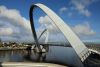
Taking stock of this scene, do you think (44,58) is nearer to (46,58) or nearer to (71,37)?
(46,58)

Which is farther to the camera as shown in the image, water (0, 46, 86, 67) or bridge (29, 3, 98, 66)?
water (0, 46, 86, 67)

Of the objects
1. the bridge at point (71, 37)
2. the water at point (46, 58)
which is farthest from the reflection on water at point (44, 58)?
the bridge at point (71, 37)

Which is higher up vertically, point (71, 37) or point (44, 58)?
point (71, 37)

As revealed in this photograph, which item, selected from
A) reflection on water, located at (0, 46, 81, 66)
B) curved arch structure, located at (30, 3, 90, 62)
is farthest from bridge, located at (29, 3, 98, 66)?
reflection on water, located at (0, 46, 81, 66)

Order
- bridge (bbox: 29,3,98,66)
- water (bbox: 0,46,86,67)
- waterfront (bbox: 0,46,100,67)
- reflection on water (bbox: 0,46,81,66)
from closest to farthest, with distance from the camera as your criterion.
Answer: bridge (bbox: 29,3,98,66)
waterfront (bbox: 0,46,100,67)
water (bbox: 0,46,86,67)
reflection on water (bbox: 0,46,81,66)

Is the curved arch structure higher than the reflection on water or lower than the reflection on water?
higher

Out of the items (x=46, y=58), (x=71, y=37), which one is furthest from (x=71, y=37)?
(x=46, y=58)

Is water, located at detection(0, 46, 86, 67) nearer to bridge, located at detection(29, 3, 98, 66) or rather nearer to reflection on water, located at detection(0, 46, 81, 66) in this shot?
reflection on water, located at detection(0, 46, 81, 66)

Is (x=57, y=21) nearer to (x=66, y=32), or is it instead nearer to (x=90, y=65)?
(x=66, y=32)

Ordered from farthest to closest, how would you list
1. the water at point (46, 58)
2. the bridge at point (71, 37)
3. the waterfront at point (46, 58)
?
the water at point (46, 58) → the waterfront at point (46, 58) → the bridge at point (71, 37)

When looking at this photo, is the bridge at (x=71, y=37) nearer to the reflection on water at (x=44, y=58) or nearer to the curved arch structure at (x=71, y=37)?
the curved arch structure at (x=71, y=37)

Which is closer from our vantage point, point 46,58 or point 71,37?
point 71,37

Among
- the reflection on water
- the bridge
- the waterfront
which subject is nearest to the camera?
the bridge

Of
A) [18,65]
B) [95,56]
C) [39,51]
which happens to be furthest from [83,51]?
[39,51]
